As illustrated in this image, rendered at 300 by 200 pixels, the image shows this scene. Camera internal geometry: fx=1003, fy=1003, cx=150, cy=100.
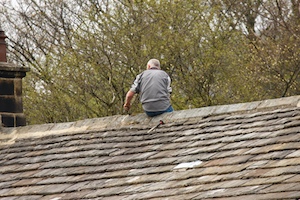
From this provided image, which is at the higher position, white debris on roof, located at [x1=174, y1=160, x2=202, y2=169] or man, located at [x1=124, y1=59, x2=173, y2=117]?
man, located at [x1=124, y1=59, x2=173, y2=117]

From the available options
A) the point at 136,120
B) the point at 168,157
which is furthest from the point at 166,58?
the point at 168,157

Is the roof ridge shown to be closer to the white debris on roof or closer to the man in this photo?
the man

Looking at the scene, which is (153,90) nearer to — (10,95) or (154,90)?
(154,90)

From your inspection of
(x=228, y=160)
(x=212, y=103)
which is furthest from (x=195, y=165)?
(x=212, y=103)

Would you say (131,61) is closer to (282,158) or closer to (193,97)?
(193,97)

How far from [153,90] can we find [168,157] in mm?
2283

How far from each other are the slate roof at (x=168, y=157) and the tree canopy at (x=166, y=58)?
Answer: 444 inches

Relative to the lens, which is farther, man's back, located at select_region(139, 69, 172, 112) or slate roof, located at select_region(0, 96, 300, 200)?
man's back, located at select_region(139, 69, 172, 112)

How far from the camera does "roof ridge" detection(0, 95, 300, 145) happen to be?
1106cm

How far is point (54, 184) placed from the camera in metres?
10.7

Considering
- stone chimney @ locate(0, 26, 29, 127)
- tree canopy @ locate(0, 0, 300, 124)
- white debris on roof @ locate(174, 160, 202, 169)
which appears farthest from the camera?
tree canopy @ locate(0, 0, 300, 124)

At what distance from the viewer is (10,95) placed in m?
14.4

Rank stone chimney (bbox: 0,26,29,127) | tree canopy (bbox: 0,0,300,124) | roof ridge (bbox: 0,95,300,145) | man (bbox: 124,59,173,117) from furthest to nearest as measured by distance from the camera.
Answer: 1. tree canopy (bbox: 0,0,300,124)
2. stone chimney (bbox: 0,26,29,127)
3. man (bbox: 124,59,173,117)
4. roof ridge (bbox: 0,95,300,145)

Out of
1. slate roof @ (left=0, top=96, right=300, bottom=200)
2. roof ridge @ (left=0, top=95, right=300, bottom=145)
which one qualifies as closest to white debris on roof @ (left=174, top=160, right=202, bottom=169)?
slate roof @ (left=0, top=96, right=300, bottom=200)
